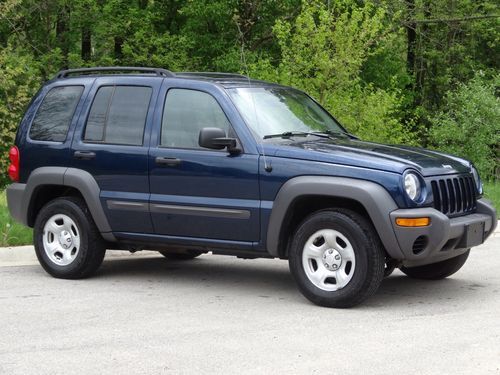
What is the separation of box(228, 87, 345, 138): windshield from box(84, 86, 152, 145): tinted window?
88 cm

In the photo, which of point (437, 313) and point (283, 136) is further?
point (283, 136)

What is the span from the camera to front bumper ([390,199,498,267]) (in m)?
7.43

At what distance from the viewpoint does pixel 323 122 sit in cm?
906

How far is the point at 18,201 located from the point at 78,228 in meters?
0.78

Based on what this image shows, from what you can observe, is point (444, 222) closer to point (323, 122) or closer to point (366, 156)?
point (366, 156)

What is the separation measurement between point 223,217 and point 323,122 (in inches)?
60.3

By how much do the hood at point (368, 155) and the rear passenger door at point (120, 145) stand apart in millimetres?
1280

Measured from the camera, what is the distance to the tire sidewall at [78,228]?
8922 millimetres

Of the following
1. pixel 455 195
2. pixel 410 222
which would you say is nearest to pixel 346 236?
pixel 410 222

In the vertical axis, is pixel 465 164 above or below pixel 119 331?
above

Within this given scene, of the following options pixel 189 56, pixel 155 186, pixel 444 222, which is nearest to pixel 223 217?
pixel 155 186

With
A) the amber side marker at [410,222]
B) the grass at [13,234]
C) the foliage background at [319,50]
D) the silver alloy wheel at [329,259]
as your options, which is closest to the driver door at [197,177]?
A: the silver alloy wheel at [329,259]

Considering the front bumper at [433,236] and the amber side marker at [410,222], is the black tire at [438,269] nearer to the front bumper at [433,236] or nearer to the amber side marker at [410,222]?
the front bumper at [433,236]

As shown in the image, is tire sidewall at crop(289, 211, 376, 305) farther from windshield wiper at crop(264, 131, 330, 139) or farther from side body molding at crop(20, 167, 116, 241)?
side body molding at crop(20, 167, 116, 241)
